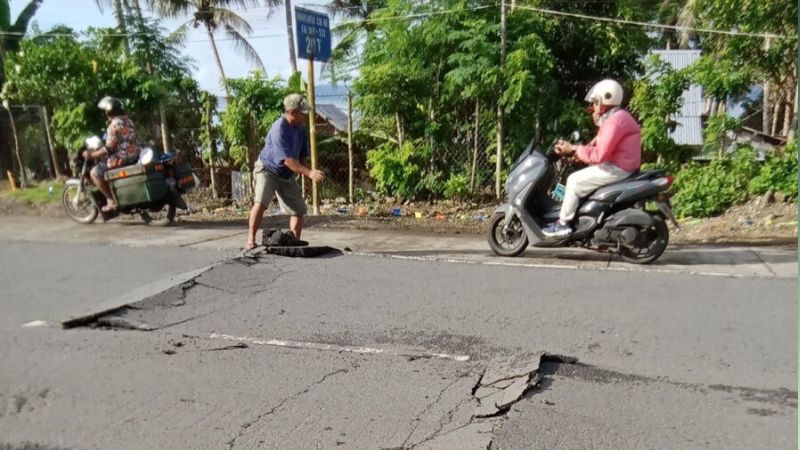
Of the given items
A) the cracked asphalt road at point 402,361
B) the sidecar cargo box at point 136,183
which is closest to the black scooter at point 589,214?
the cracked asphalt road at point 402,361

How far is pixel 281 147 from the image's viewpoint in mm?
7148

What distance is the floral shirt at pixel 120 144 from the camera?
9328mm

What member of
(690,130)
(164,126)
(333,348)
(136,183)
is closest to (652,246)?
(333,348)

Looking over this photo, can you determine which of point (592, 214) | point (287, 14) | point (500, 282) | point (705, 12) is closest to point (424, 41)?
point (705, 12)

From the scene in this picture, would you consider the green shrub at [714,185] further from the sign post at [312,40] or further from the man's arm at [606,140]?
the sign post at [312,40]

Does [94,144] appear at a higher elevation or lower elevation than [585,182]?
higher

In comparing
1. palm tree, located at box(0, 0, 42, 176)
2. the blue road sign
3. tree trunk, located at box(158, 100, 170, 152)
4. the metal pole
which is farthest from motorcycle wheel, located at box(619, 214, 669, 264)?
palm tree, located at box(0, 0, 42, 176)

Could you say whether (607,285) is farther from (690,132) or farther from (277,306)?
(690,132)

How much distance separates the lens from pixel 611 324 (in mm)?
4625

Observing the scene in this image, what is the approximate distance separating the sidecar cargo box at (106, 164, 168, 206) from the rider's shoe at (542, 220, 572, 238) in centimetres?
547

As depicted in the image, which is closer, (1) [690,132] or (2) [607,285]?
(2) [607,285]

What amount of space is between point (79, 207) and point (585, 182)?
286 inches

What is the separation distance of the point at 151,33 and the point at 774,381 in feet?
42.1

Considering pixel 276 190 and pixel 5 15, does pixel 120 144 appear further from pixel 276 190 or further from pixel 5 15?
pixel 5 15
